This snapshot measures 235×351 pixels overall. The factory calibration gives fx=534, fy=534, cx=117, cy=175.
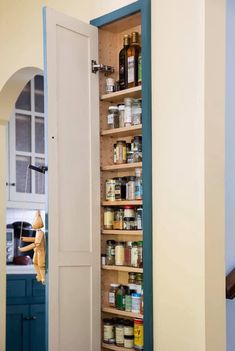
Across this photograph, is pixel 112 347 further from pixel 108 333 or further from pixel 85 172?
pixel 85 172

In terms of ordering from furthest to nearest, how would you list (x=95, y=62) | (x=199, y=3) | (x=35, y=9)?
1. (x=35, y=9)
2. (x=95, y=62)
3. (x=199, y=3)

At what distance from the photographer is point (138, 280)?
9.16ft

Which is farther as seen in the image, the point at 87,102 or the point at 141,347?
the point at 87,102

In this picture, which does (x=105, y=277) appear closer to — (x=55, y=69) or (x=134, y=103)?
(x=134, y=103)

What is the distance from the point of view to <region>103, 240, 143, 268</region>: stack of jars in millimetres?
2725

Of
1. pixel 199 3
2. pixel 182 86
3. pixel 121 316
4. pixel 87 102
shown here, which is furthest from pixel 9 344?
pixel 199 3

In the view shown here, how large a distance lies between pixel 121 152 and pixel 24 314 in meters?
2.23

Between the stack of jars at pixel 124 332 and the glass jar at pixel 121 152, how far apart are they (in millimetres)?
834

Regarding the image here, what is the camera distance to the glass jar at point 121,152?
286cm

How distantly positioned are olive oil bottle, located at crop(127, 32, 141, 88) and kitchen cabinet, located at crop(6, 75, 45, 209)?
87.2 inches

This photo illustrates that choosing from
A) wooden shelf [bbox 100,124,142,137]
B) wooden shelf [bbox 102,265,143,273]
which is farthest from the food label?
wooden shelf [bbox 102,265,143,273]

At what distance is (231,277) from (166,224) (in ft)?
1.26

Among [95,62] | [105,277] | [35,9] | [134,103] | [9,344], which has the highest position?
[35,9]

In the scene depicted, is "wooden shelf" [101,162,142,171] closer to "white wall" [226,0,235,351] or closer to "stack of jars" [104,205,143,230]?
"stack of jars" [104,205,143,230]
